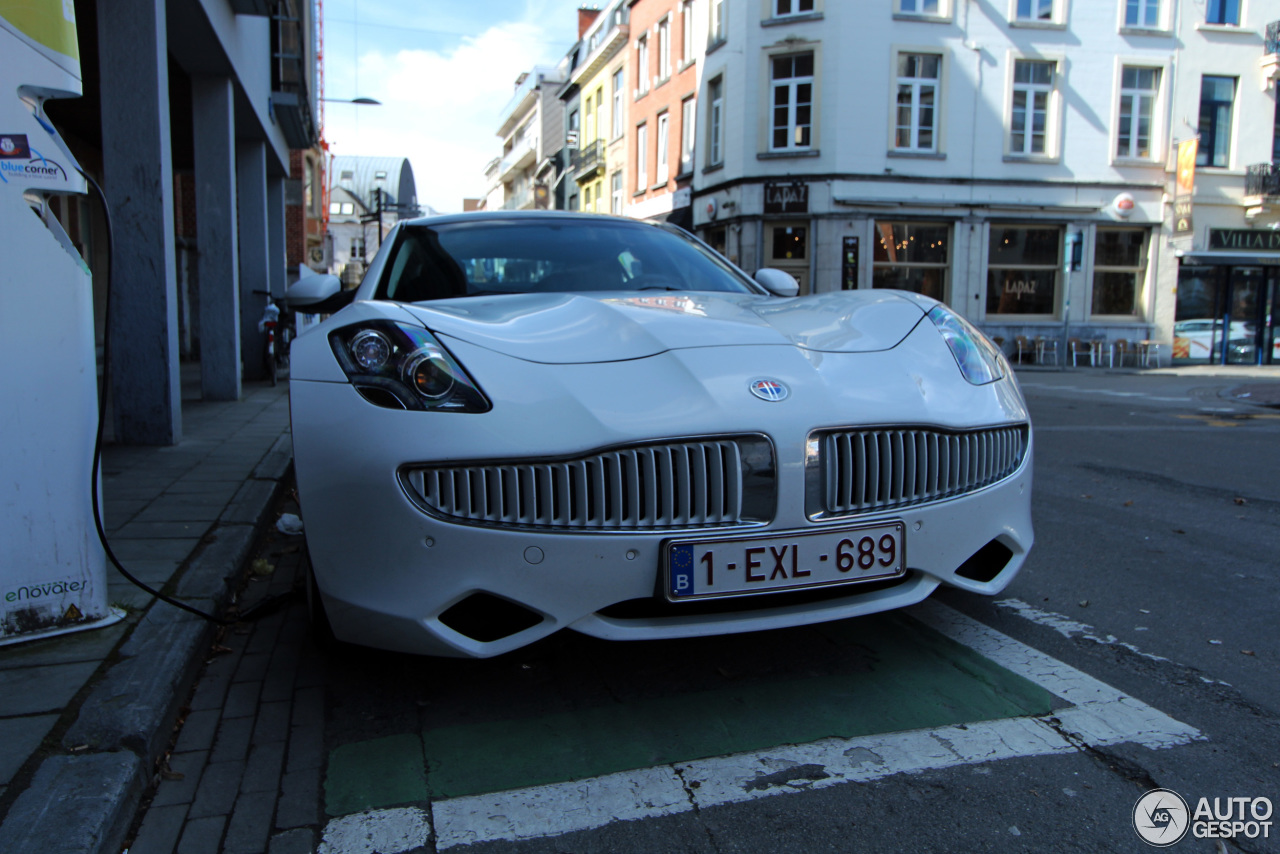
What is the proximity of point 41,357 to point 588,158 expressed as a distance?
40.6 m

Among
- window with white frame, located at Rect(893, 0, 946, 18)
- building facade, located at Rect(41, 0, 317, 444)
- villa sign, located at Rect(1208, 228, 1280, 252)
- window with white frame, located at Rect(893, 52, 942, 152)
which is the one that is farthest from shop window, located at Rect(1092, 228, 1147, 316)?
building facade, located at Rect(41, 0, 317, 444)

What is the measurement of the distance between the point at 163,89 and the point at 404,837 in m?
6.39

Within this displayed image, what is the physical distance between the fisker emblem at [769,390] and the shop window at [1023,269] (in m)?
23.7

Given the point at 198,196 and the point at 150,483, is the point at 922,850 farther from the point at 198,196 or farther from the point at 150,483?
the point at 198,196

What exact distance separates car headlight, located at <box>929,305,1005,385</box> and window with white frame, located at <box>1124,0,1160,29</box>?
2562 centimetres

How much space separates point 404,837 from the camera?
1829mm

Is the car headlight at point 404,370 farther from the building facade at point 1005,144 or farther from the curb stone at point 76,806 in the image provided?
the building facade at point 1005,144

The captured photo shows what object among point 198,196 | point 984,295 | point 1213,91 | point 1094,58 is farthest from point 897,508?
point 1213,91

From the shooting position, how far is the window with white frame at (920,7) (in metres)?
23.5

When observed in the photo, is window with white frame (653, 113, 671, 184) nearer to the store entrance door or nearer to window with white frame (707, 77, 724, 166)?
window with white frame (707, 77, 724, 166)

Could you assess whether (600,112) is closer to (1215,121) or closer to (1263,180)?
(1215,121)

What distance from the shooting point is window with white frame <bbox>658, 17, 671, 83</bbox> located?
30.4 meters

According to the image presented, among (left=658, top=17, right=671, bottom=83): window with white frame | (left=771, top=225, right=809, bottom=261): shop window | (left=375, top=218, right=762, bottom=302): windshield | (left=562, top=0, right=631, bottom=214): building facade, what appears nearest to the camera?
(left=375, top=218, right=762, bottom=302): windshield

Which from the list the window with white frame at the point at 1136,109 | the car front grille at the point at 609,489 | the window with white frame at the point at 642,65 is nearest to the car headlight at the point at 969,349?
the car front grille at the point at 609,489
